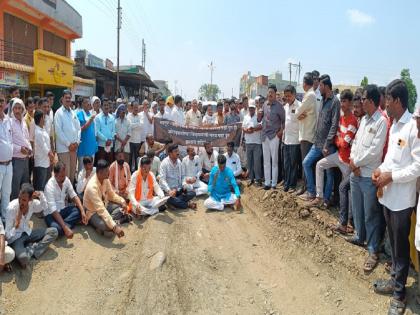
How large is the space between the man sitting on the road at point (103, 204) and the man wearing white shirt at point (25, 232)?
0.82m

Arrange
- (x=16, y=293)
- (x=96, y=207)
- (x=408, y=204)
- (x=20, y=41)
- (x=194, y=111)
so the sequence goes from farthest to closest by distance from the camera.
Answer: (x=20, y=41)
(x=194, y=111)
(x=96, y=207)
(x=16, y=293)
(x=408, y=204)

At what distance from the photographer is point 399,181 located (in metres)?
3.68

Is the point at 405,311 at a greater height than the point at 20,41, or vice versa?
the point at 20,41

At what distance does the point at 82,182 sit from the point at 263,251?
11.9 feet

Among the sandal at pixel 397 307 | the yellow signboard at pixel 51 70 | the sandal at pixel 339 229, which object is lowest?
the sandal at pixel 397 307

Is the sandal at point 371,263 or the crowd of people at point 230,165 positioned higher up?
the crowd of people at point 230,165

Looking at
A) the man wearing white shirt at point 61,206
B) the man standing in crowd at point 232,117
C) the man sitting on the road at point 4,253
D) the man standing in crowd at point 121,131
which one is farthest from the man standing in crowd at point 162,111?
the man sitting on the road at point 4,253

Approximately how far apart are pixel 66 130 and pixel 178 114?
3.43 m

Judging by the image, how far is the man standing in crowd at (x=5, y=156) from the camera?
556cm

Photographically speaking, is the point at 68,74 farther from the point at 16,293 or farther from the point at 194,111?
the point at 16,293

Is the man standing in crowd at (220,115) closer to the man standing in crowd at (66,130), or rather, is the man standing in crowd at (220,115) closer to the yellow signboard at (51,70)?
the man standing in crowd at (66,130)

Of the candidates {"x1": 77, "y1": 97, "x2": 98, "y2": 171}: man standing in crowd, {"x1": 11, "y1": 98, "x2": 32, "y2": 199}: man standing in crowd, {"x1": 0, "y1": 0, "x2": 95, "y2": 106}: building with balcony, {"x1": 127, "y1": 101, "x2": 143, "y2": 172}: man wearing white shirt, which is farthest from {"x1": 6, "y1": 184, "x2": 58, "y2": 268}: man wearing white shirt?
{"x1": 0, "y1": 0, "x2": 95, "y2": 106}: building with balcony

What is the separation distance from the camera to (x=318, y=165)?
593 centimetres

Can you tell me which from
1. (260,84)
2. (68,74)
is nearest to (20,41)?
(68,74)
